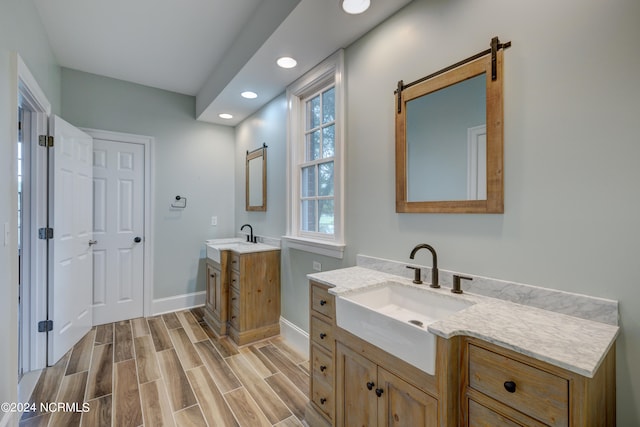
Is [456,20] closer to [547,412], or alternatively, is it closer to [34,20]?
[547,412]

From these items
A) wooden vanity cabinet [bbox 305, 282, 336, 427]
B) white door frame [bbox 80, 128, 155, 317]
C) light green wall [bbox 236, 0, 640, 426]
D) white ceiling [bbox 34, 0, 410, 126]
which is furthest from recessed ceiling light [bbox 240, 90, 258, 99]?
wooden vanity cabinet [bbox 305, 282, 336, 427]

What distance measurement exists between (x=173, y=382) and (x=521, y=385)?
2.32 metres

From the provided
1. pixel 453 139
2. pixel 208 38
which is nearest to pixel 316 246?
pixel 453 139

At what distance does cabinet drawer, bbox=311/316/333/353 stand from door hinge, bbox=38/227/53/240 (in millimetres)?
2419

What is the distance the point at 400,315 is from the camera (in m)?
1.59

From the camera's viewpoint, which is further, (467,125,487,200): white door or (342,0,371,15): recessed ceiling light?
(342,0,371,15): recessed ceiling light

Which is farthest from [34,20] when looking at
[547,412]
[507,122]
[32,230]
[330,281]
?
[547,412]

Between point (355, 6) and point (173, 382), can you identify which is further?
point (173, 382)

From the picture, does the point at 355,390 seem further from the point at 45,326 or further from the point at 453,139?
the point at 45,326

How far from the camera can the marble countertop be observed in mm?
820

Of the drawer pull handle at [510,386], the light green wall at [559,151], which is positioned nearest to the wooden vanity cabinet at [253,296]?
the light green wall at [559,151]

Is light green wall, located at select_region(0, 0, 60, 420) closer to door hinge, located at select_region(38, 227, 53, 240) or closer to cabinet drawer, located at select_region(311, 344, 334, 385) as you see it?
door hinge, located at select_region(38, 227, 53, 240)

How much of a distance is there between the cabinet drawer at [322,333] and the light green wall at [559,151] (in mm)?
649

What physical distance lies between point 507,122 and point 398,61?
2.69 feet
